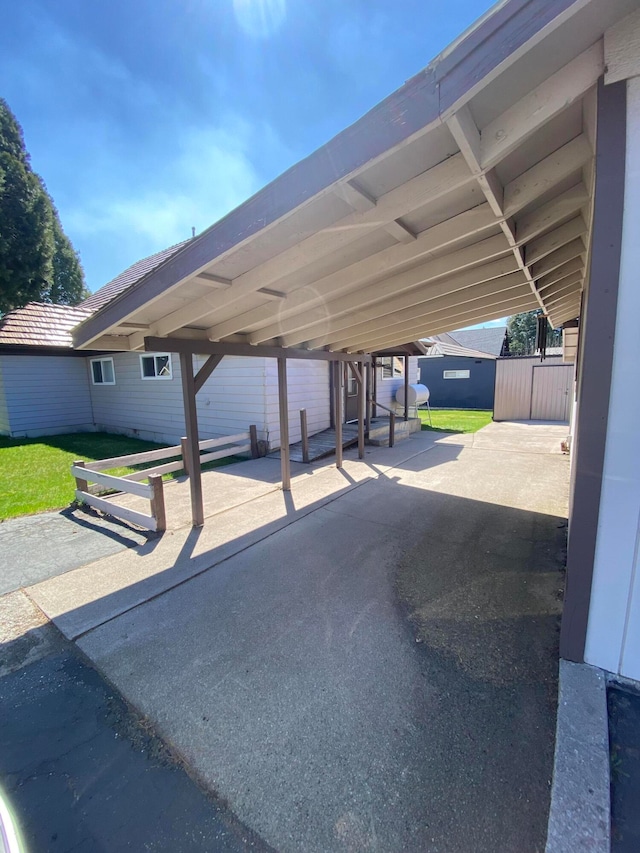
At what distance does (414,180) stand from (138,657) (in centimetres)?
352

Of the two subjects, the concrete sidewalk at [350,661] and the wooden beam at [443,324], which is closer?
the concrete sidewalk at [350,661]

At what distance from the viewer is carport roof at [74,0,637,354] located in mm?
1600

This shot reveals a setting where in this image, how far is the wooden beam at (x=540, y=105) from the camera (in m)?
1.67

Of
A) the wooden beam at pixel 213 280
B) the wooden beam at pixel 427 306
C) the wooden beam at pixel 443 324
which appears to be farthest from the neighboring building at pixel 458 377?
the wooden beam at pixel 213 280

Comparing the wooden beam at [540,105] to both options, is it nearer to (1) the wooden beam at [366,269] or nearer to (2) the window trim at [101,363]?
(1) the wooden beam at [366,269]

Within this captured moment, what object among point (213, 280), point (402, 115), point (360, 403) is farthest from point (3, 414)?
point (402, 115)

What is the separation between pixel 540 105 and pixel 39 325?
13073mm

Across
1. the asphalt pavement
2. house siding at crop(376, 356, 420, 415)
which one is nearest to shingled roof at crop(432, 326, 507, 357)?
house siding at crop(376, 356, 420, 415)

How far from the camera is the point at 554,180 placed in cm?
238

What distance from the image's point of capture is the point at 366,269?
10.9 ft

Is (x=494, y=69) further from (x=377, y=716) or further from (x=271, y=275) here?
(x=377, y=716)

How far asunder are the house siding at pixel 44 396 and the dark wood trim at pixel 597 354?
13771mm

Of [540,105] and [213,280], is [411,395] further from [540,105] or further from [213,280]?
[540,105]

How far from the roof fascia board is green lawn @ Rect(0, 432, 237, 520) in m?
4.81
